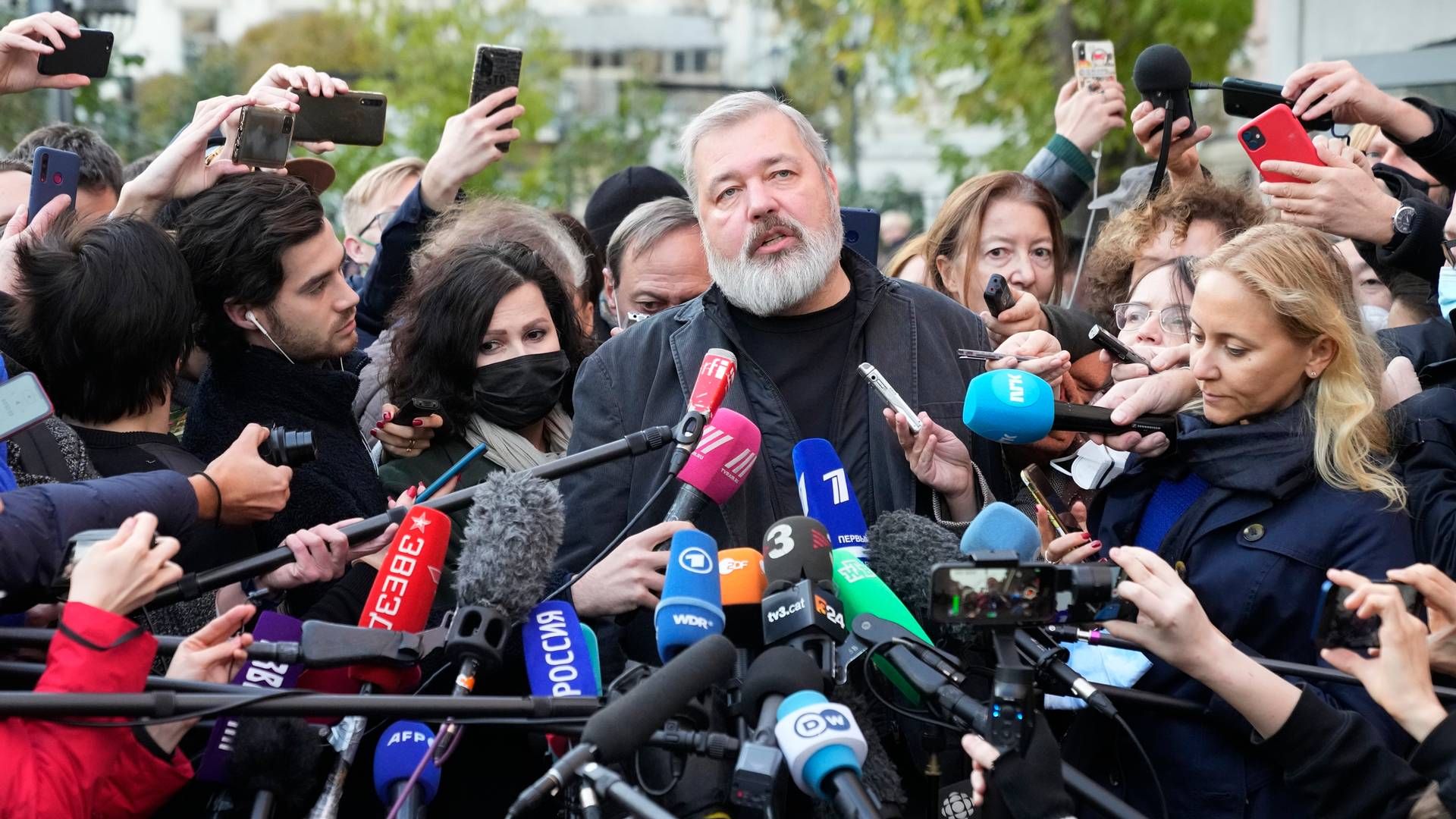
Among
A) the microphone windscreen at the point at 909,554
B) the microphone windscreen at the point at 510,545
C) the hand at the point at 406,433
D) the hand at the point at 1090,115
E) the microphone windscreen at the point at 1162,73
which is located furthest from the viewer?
the hand at the point at 1090,115

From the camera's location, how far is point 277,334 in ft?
13.1

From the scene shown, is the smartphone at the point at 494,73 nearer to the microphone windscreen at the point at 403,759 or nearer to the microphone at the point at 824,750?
the microphone windscreen at the point at 403,759

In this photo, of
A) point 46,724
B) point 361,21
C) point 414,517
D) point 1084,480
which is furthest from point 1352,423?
point 361,21

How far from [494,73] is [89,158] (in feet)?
4.72

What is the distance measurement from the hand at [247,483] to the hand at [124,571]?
0.48 m

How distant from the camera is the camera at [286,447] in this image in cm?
338

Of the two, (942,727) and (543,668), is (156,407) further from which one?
(942,727)

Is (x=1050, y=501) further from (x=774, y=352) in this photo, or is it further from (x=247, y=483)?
(x=247, y=483)

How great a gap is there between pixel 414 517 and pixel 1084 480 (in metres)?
1.65

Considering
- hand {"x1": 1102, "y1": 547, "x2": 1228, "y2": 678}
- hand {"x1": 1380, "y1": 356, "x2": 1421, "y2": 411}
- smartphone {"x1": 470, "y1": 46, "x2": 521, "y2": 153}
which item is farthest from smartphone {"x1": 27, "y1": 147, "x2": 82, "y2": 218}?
hand {"x1": 1380, "y1": 356, "x2": 1421, "y2": 411}

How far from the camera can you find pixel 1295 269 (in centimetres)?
329

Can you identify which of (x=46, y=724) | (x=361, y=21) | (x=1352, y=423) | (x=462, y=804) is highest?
(x=1352, y=423)

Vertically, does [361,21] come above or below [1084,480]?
below

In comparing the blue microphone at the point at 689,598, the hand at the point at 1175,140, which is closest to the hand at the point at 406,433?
the blue microphone at the point at 689,598
